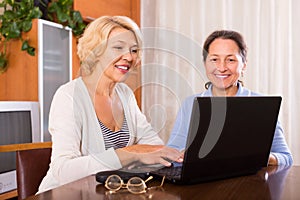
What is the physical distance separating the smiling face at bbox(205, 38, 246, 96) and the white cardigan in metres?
0.37

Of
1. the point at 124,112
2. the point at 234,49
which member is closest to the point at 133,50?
the point at 124,112

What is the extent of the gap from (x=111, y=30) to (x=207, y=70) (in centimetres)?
49

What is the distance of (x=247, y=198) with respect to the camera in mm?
883

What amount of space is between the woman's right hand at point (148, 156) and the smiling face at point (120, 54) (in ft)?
0.96

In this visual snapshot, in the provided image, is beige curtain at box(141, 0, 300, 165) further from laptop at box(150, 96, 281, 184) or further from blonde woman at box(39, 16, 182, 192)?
laptop at box(150, 96, 281, 184)

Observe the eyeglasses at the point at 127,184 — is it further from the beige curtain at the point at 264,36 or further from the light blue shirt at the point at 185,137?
the beige curtain at the point at 264,36

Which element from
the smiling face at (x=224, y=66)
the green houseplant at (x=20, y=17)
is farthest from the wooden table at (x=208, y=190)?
the green houseplant at (x=20, y=17)

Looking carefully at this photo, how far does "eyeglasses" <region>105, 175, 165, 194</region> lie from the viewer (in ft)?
3.09

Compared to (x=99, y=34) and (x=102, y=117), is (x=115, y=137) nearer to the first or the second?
(x=102, y=117)

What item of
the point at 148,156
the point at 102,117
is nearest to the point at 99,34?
the point at 102,117

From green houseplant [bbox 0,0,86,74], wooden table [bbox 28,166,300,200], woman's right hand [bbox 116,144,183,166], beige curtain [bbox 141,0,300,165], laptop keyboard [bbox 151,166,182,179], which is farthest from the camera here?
beige curtain [bbox 141,0,300,165]

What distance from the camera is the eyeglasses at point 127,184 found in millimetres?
941

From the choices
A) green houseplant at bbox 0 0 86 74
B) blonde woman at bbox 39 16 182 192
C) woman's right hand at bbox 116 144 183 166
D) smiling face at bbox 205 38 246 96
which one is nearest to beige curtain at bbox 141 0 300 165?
green houseplant at bbox 0 0 86 74

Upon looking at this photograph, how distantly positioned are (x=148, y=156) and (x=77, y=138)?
289 millimetres
